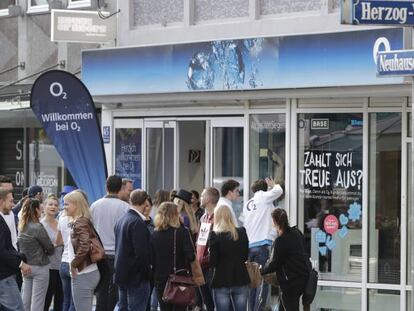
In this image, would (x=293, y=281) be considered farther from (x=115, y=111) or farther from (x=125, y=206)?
(x=115, y=111)

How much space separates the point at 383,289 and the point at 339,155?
1.88 metres

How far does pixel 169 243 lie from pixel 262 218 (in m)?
2.84

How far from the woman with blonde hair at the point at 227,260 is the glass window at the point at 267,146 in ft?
8.11

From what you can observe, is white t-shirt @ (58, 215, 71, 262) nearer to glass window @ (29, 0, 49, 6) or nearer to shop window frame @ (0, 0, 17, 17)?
glass window @ (29, 0, 49, 6)

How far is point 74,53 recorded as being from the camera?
17.5 metres

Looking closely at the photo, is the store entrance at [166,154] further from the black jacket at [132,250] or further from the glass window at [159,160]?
the black jacket at [132,250]

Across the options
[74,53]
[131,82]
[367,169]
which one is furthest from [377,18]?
[74,53]

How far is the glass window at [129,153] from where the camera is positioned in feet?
53.6

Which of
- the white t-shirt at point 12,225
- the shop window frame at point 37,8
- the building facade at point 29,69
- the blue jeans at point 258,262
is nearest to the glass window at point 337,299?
the blue jeans at point 258,262

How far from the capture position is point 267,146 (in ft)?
48.0

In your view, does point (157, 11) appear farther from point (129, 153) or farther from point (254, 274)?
point (254, 274)

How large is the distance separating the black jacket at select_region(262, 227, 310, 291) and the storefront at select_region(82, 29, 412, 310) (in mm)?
1712

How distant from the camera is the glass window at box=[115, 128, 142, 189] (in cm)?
1634

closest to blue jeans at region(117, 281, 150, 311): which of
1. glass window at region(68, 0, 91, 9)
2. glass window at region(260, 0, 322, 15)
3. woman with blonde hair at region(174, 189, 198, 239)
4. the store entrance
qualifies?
woman with blonde hair at region(174, 189, 198, 239)
